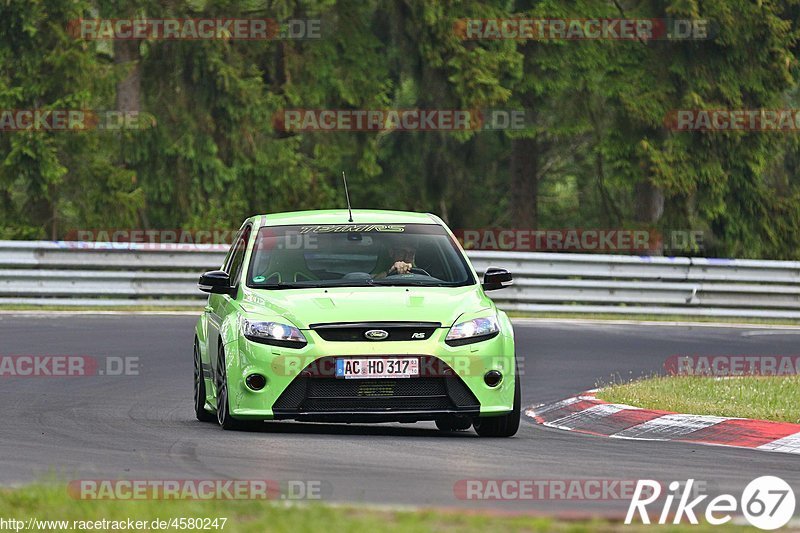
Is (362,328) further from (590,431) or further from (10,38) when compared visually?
(10,38)

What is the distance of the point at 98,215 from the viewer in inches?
1199

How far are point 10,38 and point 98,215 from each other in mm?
3451

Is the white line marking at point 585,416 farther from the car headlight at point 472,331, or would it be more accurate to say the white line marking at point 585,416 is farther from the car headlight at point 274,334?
the car headlight at point 274,334

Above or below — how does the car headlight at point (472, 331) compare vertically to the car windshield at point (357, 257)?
below

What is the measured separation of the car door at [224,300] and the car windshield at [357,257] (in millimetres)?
244

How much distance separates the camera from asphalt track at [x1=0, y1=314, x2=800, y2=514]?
8.66m

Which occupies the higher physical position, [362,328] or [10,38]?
[10,38]

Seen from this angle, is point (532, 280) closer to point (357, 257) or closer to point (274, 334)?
point (357, 257)

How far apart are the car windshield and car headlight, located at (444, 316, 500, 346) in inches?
29.4

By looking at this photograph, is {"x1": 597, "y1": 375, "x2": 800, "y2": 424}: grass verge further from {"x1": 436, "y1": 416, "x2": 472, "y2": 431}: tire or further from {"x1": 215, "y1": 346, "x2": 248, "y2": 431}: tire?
{"x1": 215, "y1": 346, "x2": 248, "y2": 431}: tire

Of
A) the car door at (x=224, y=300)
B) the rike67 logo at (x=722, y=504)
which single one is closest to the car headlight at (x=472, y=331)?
the car door at (x=224, y=300)

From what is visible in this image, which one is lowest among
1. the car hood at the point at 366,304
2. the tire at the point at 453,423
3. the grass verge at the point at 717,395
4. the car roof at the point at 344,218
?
the grass verge at the point at 717,395

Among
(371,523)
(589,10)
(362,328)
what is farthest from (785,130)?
(371,523)

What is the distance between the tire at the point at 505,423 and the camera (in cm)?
1143
